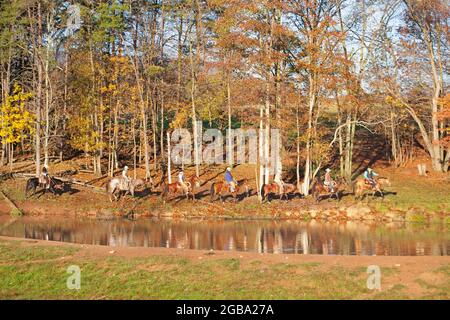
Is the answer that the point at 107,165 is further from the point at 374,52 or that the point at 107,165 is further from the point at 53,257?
the point at 53,257

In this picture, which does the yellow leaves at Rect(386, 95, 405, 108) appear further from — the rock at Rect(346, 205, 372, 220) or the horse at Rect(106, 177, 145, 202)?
the horse at Rect(106, 177, 145, 202)

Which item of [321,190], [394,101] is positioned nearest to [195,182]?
[321,190]

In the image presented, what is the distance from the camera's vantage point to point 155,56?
3862cm

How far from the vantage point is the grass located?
12141 millimetres

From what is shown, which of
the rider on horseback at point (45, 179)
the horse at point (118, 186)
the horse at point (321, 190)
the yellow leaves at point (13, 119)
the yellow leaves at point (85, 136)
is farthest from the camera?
the yellow leaves at point (85, 136)

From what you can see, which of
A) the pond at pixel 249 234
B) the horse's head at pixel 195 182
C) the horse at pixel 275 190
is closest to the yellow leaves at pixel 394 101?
the horse at pixel 275 190

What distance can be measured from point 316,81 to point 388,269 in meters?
20.7

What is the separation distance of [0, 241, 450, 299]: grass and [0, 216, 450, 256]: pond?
15.1ft

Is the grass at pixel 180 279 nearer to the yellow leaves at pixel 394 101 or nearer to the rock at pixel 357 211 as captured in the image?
the rock at pixel 357 211

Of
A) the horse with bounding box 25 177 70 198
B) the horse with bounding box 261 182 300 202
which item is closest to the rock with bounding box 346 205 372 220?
the horse with bounding box 261 182 300 202

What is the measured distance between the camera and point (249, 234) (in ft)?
78.3

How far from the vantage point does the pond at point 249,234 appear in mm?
19766

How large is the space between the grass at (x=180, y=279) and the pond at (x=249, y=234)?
459cm

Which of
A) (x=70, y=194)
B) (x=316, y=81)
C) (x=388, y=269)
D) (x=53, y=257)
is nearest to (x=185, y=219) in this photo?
(x=70, y=194)
